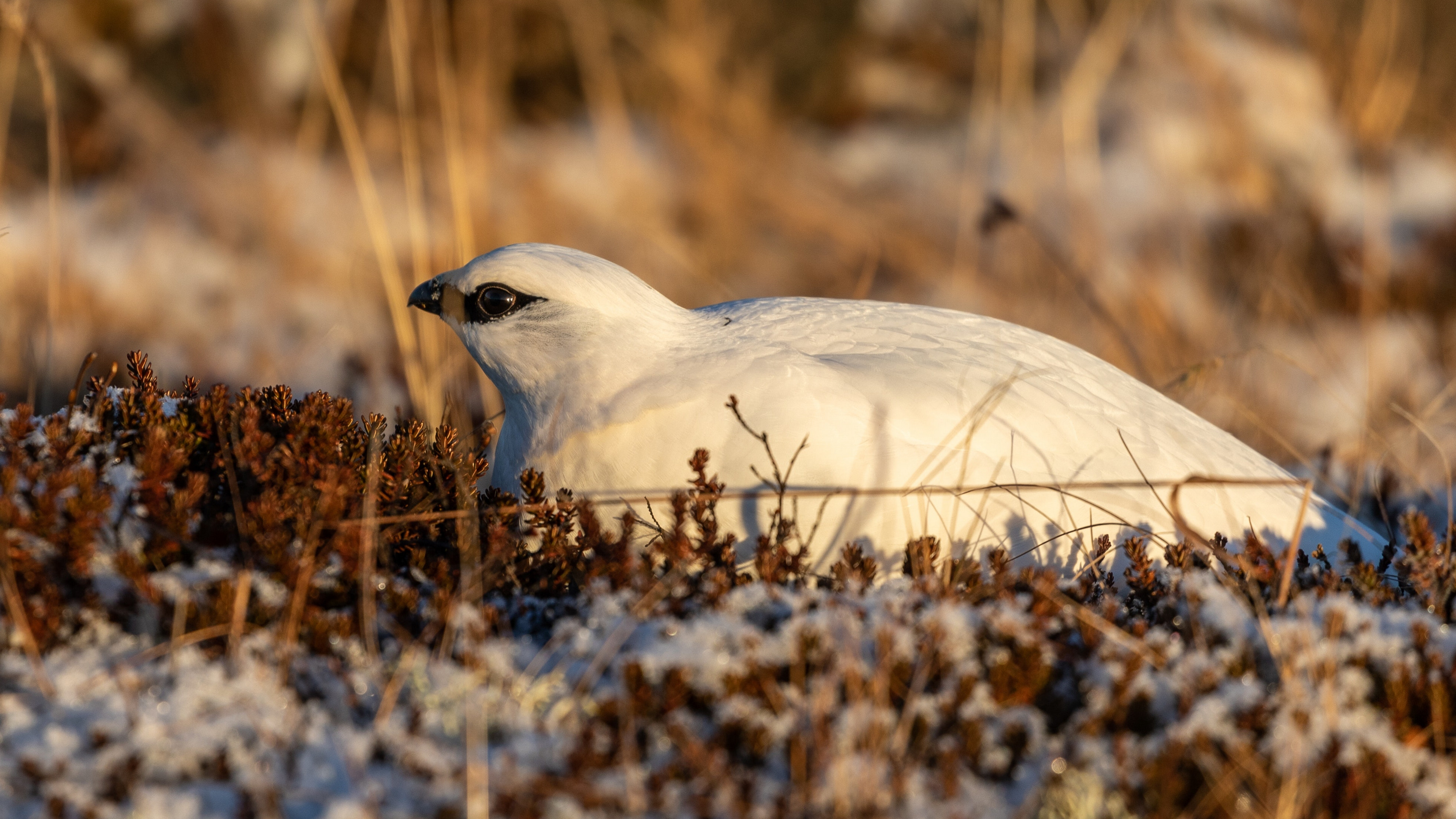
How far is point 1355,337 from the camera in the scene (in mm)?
7477

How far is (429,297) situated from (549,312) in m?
0.46

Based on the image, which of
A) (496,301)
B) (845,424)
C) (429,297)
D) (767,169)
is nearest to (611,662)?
(845,424)

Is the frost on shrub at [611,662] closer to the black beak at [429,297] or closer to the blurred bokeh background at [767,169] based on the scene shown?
the black beak at [429,297]

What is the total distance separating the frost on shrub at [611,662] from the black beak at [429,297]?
2.11 ft

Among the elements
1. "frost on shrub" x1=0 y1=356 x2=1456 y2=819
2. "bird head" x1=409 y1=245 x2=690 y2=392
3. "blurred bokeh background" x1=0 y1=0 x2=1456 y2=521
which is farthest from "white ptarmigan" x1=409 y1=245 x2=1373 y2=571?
"blurred bokeh background" x1=0 y1=0 x2=1456 y2=521

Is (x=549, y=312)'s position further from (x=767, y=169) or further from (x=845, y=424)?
(x=767, y=169)

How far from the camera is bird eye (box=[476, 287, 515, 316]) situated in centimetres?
272

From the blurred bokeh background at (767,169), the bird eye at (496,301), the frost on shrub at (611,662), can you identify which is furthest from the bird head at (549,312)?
the blurred bokeh background at (767,169)

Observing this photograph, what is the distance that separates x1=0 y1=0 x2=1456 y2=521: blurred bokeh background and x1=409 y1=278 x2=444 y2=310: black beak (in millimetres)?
2799

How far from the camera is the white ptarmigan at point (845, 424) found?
94.6 inches

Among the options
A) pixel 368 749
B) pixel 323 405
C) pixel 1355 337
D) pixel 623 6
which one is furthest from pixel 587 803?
pixel 623 6

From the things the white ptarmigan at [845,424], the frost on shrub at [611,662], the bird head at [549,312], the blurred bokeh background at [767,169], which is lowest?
the frost on shrub at [611,662]

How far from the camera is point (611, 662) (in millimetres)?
1880

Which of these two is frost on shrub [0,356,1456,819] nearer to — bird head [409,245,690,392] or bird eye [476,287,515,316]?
bird head [409,245,690,392]
